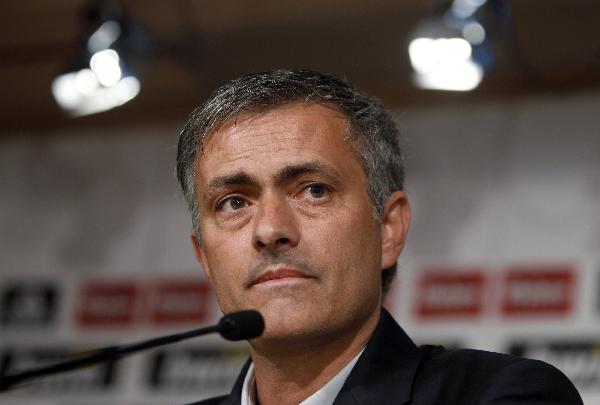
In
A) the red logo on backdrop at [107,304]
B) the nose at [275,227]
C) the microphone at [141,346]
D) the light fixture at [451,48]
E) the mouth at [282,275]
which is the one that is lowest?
the microphone at [141,346]

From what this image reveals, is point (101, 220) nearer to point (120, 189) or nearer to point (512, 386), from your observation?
point (120, 189)

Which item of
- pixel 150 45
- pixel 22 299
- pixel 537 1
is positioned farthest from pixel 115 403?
pixel 537 1

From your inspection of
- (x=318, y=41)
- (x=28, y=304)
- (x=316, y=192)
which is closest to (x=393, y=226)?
(x=316, y=192)

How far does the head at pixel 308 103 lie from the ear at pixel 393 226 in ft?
0.07

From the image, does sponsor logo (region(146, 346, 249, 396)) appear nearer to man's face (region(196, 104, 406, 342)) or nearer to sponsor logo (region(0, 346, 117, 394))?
sponsor logo (region(0, 346, 117, 394))

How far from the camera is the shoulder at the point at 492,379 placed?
1.86 meters

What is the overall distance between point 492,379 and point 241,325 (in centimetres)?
49

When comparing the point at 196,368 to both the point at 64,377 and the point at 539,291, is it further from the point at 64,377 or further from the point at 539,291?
the point at 539,291

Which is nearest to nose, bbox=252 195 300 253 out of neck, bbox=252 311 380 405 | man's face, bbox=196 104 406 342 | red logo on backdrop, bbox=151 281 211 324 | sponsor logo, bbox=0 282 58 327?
man's face, bbox=196 104 406 342

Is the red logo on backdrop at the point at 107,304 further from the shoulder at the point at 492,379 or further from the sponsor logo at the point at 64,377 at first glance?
the shoulder at the point at 492,379

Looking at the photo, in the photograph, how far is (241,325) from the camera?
179 centimetres

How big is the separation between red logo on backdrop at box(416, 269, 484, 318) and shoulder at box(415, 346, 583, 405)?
2.47 meters

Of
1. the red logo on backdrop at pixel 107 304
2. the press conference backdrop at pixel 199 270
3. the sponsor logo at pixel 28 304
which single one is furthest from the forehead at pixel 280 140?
the sponsor logo at pixel 28 304

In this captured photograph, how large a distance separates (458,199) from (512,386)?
2.94 m
